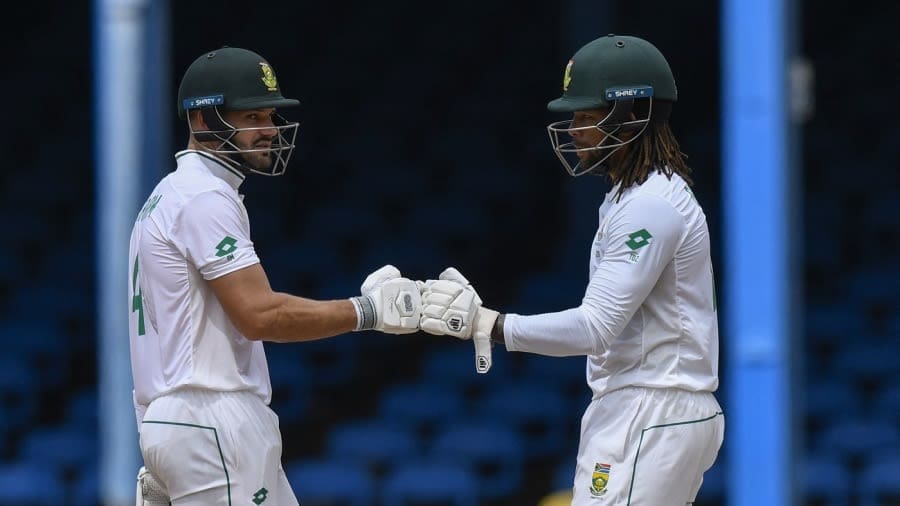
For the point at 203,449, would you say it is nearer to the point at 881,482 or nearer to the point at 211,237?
the point at 211,237

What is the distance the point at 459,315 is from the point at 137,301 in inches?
36.9

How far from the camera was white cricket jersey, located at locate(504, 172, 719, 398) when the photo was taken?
419 cm

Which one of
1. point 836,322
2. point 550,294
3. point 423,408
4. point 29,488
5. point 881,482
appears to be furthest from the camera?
point 550,294

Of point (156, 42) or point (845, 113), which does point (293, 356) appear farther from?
point (845, 113)

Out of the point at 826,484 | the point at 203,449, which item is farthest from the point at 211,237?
the point at 826,484

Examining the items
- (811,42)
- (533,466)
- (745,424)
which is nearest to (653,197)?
(745,424)

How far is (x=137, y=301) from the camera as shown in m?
4.43

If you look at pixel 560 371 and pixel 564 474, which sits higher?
pixel 560 371

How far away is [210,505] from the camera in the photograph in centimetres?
427

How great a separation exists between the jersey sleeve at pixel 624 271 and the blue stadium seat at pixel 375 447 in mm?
5189

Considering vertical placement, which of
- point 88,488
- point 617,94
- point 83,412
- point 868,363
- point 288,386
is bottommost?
point 88,488

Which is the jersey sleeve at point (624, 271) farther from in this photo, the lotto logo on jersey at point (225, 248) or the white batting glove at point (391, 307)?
the lotto logo on jersey at point (225, 248)

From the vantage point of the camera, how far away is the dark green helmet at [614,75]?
4.37 meters

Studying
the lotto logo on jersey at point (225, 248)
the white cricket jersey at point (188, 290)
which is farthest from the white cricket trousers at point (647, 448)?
the lotto logo on jersey at point (225, 248)
